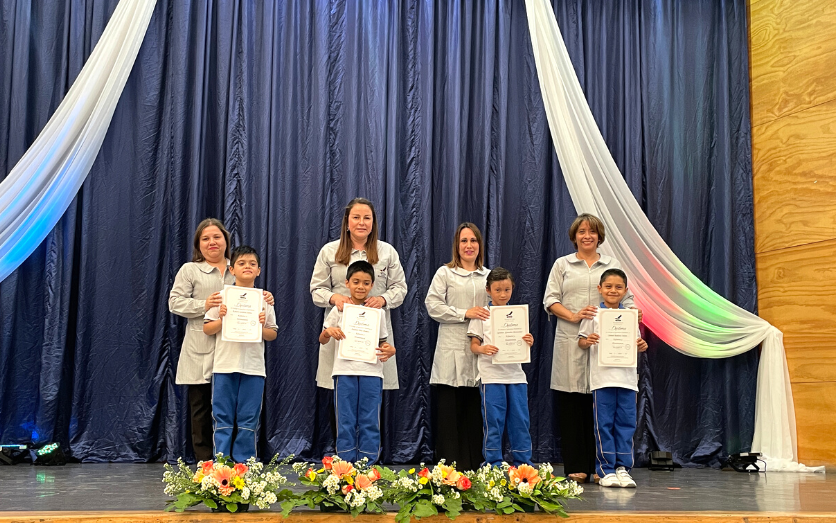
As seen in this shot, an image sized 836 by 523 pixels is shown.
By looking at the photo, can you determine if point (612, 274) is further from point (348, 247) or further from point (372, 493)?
point (372, 493)

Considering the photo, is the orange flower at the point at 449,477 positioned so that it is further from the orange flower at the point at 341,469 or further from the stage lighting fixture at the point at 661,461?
the stage lighting fixture at the point at 661,461

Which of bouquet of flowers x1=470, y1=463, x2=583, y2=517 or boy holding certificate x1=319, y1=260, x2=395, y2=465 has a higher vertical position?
boy holding certificate x1=319, y1=260, x2=395, y2=465

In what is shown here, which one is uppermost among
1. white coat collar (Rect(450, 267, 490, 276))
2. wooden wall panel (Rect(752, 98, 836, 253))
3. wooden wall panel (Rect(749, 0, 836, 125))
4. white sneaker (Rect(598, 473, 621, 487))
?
wooden wall panel (Rect(749, 0, 836, 125))

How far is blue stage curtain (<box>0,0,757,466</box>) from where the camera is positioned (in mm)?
4906

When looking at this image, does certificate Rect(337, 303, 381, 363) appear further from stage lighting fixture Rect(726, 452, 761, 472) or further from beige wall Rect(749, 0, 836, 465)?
beige wall Rect(749, 0, 836, 465)

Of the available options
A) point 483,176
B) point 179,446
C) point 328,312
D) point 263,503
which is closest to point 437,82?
point 483,176

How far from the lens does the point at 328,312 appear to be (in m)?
4.14

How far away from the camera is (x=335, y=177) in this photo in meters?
5.20

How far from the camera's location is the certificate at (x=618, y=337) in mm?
4035

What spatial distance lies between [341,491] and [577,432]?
2021 millimetres

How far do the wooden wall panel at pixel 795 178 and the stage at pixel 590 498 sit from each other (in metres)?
1.57

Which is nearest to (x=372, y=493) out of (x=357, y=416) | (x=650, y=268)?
(x=357, y=416)

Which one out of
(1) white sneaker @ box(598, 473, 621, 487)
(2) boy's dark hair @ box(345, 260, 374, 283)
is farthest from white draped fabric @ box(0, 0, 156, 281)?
(1) white sneaker @ box(598, 473, 621, 487)

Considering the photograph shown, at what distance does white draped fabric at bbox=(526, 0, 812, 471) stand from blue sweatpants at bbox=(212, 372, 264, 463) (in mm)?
2315
